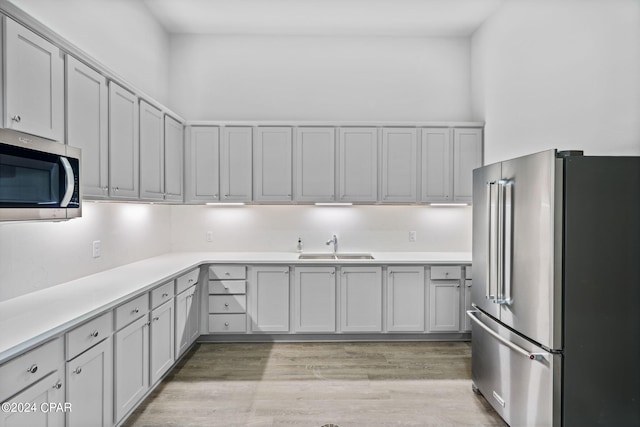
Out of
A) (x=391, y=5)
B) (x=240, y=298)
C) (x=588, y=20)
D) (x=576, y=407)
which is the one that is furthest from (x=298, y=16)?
(x=576, y=407)

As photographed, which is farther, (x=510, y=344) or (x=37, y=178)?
(x=510, y=344)

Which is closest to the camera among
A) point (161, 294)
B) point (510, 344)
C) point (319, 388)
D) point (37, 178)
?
point (37, 178)

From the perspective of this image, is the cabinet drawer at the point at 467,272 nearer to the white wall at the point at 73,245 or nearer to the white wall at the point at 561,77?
the white wall at the point at 561,77

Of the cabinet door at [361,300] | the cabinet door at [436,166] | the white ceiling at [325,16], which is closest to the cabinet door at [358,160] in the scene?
the cabinet door at [436,166]

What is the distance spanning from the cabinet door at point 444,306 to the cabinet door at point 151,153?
9.49 ft

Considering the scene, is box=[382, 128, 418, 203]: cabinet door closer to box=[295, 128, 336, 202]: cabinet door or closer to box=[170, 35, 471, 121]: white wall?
box=[170, 35, 471, 121]: white wall

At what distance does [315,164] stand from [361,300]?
1.57 m

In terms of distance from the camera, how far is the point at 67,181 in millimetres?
1938

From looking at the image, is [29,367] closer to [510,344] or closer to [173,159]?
[510,344]

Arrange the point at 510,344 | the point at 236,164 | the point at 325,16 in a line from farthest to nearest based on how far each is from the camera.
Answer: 1. the point at 236,164
2. the point at 325,16
3. the point at 510,344


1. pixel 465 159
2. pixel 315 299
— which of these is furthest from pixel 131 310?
pixel 465 159

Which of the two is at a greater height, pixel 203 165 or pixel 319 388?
pixel 203 165

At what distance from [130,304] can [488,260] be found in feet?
7.81

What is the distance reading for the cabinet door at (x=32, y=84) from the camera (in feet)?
5.47
